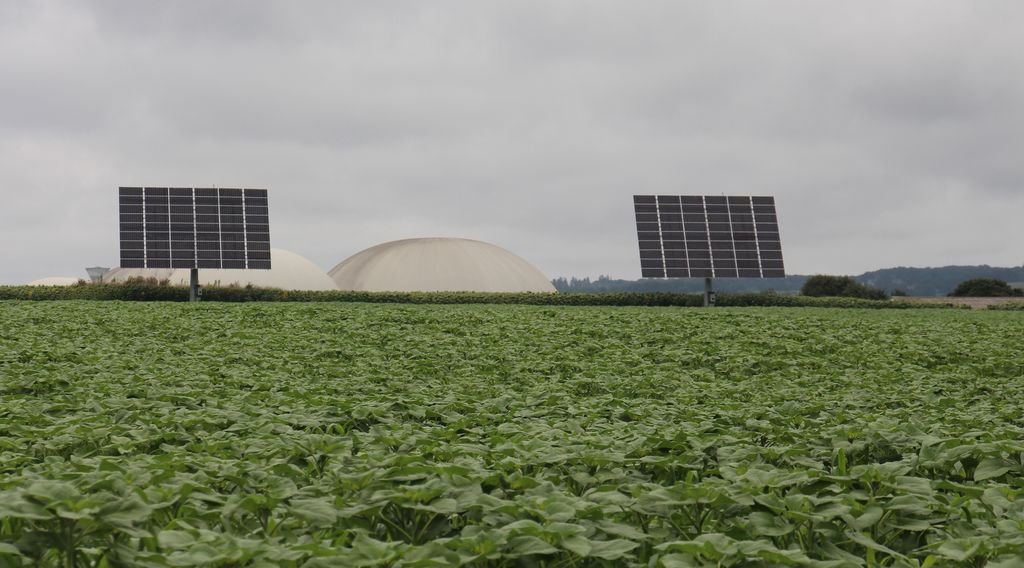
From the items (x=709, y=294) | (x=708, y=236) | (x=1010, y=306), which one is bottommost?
(x=1010, y=306)

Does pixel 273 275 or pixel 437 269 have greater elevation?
pixel 437 269

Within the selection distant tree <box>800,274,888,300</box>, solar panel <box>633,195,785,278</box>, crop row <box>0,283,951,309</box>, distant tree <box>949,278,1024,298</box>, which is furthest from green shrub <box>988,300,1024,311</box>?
distant tree <box>949,278,1024,298</box>

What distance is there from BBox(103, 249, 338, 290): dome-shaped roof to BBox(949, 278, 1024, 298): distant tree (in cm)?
4392

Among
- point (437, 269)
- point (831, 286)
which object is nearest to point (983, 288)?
point (831, 286)

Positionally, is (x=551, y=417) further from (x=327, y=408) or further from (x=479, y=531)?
(x=479, y=531)

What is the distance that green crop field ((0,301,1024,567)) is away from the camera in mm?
2916

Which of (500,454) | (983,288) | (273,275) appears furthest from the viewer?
(983,288)

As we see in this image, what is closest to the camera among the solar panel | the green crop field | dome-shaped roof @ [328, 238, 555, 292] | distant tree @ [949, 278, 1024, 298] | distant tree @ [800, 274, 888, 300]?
the green crop field

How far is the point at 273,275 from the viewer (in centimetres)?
5112

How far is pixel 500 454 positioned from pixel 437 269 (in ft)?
173

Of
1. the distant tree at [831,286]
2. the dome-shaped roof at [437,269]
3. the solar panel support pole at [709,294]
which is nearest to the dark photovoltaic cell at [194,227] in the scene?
the solar panel support pole at [709,294]

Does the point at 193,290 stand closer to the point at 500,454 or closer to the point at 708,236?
the point at 708,236

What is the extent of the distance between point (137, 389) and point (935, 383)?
906 cm

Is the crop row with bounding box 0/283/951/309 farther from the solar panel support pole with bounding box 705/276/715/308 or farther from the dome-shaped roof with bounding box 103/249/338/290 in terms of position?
the dome-shaped roof with bounding box 103/249/338/290
